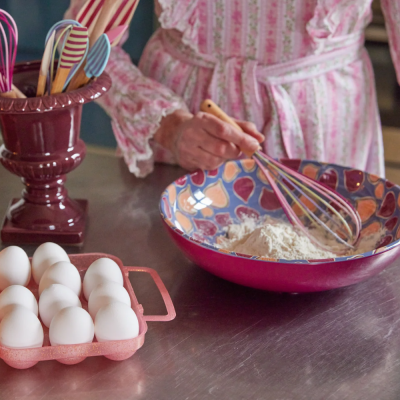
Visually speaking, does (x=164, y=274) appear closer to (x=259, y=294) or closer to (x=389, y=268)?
(x=259, y=294)

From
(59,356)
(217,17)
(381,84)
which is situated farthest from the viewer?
(381,84)

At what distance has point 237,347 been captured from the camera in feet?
1.85

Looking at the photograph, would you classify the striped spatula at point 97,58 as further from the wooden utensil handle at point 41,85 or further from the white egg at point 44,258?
the white egg at point 44,258

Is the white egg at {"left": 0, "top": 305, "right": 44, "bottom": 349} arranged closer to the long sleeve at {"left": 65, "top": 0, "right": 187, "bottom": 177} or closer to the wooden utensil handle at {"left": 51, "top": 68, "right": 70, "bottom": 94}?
the wooden utensil handle at {"left": 51, "top": 68, "right": 70, "bottom": 94}

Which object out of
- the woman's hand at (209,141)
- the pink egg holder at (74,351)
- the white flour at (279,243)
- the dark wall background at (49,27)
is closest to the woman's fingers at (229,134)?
the woman's hand at (209,141)

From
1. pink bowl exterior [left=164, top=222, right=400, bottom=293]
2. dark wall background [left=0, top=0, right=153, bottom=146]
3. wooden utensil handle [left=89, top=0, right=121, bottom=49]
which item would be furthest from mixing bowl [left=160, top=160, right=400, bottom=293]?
dark wall background [left=0, top=0, right=153, bottom=146]

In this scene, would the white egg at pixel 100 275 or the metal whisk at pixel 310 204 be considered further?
the metal whisk at pixel 310 204

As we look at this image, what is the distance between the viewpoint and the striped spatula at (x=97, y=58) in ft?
2.23

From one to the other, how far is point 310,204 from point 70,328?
462 millimetres

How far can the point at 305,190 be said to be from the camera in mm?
849

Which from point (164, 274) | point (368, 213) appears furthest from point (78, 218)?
point (368, 213)

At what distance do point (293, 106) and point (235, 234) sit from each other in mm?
322

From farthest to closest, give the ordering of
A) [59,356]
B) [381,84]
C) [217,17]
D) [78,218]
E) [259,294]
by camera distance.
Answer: [381,84]
[217,17]
[78,218]
[259,294]
[59,356]

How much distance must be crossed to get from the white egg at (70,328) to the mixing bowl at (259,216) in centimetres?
16
